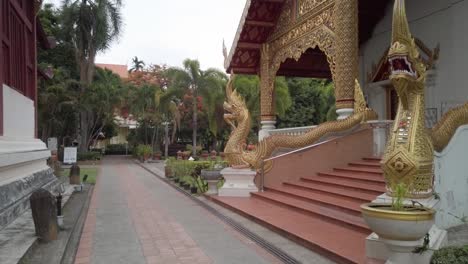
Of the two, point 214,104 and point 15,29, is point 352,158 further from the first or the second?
point 214,104

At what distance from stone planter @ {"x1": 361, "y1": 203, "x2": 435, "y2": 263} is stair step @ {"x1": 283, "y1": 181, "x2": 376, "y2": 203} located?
10.2ft

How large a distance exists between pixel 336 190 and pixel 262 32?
22.6 ft

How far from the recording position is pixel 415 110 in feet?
16.1

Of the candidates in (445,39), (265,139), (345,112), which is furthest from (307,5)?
(265,139)

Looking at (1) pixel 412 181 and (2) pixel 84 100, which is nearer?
(1) pixel 412 181

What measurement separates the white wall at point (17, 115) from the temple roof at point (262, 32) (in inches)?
220

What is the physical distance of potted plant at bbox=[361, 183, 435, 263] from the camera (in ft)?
12.2

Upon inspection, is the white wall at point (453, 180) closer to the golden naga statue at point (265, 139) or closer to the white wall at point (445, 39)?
the golden naga statue at point (265, 139)

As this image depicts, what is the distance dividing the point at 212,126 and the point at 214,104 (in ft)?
7.14

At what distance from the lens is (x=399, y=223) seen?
3738 mm

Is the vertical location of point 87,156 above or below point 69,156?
below

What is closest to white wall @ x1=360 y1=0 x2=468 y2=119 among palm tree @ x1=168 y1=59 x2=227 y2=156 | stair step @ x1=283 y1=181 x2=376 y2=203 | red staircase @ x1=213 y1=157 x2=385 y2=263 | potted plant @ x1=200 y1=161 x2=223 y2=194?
red staircase @ x1=213 y1=157 x2=385 y2=263

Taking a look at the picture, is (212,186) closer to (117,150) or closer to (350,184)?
(350,184)

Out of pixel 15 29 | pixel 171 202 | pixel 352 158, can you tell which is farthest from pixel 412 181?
pixel 15 29
